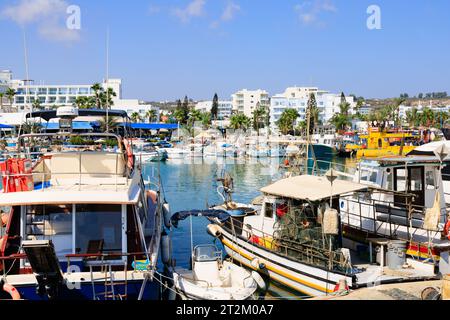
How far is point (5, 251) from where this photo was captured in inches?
479

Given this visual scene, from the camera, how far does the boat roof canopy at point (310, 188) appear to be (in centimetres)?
1553

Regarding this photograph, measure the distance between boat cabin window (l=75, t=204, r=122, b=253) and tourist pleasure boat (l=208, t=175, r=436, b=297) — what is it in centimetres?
594

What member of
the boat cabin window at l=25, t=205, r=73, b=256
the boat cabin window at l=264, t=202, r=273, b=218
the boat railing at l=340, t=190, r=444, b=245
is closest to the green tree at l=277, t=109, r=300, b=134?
the boat railing at l=340, t=190, r=444, b=245

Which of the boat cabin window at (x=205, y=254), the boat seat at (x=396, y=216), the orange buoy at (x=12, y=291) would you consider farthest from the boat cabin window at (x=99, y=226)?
the boat seat at (x=396, y=216)

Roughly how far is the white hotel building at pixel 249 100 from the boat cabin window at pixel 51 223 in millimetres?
153546

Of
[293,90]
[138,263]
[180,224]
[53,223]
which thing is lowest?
[180,224]

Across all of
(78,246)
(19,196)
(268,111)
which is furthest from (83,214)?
(268,111)

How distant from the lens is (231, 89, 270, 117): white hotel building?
167 metres

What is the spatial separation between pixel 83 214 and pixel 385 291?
25.2 feet

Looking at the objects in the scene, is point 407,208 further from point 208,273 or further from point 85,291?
point 85,291

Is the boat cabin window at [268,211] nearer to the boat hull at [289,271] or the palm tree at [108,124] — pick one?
the boat hull at [289,271]

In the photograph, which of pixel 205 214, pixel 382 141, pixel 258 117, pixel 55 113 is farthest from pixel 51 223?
pixel 258 117

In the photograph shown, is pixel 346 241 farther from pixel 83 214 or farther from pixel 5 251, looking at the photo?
pixel 5 251
